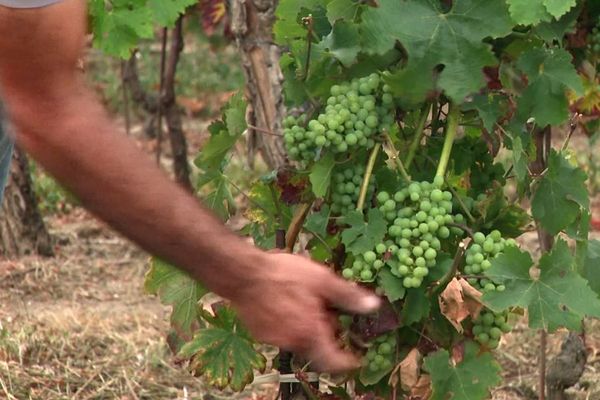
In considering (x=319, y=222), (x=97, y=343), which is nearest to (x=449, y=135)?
(x=319, y=222)

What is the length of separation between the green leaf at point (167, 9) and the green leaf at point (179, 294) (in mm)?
1846

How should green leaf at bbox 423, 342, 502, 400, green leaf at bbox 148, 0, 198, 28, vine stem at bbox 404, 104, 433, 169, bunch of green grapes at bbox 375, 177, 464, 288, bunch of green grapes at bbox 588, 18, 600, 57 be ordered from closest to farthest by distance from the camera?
bunch of green grapes at bbox 375, 177, 464, 288 → green leaf at bbox 423, 342, 502, 400 → vine stem at bbox 404, 104, 433, 169 → bunch of green grapes at bbox 588, 18, 600, 57 → green leaf at bbox 148, 0, 198, 28

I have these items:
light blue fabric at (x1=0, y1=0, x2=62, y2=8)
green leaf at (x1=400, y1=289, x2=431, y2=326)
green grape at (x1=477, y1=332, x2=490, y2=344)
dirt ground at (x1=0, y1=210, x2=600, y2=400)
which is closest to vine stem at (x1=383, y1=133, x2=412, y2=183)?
green leaf at (x1=400, y1=289, x2=431, y2=326)

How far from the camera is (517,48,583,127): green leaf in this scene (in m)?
2.46

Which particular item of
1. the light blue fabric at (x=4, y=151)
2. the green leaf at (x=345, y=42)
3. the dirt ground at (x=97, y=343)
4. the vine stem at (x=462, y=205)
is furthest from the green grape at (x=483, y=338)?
the dirt ground at (x=97, y=343)

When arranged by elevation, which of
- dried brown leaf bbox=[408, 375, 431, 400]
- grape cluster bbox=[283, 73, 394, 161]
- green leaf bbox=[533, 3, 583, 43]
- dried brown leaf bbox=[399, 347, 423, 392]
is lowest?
dried brown leaf bbox=[408, 375, 431, 400]

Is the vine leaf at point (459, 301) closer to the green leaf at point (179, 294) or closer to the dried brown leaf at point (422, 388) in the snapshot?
the dried brown leaf at point (422, 388)

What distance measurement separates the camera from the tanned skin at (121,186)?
5.74 ft

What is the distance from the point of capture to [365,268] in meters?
2.36

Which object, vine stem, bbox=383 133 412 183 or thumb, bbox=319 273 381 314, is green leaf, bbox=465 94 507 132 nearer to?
vine stem, bbox=383 133 412 183

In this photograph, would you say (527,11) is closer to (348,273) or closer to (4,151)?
(348,273)

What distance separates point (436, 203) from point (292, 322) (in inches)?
26.5

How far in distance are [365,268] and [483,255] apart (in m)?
0.22

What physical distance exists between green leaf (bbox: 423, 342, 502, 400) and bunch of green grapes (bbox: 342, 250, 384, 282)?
0.20 metres
